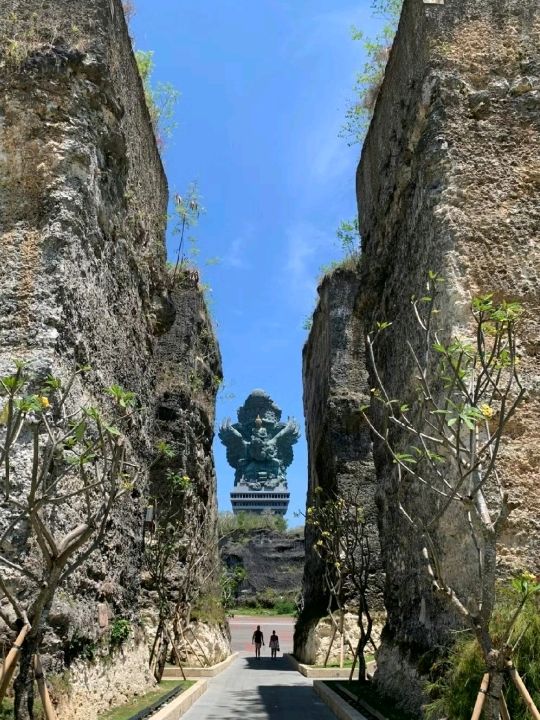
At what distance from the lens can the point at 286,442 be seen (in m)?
43.5

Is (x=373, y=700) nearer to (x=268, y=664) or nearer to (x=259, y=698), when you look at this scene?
(x=259, y=698)

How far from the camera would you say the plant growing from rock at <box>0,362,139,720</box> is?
3705mm

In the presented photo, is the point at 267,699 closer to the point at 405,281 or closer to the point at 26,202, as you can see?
the point at 405,281

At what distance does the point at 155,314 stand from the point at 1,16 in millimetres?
4190

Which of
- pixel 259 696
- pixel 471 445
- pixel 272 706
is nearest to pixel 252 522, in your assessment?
pixel 259 696

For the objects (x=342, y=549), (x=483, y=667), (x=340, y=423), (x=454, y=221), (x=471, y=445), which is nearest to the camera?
(x=471, y=445)

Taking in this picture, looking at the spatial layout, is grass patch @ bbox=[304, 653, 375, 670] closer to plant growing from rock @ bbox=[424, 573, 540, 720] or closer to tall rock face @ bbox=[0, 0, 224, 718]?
tall rock face @ bbox=[0, 0, 224, 718]

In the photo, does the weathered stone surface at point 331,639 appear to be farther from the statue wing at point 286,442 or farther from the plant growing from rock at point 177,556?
the statue wing at point 286,442

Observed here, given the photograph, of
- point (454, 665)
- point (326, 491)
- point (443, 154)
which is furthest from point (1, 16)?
point (326, 491)

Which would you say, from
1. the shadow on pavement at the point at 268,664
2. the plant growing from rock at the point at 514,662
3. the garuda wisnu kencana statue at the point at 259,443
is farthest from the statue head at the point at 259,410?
the plant growing from rock at the point at 514,662

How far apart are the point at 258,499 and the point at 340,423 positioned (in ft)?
89.8

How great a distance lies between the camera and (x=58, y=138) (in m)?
6.67

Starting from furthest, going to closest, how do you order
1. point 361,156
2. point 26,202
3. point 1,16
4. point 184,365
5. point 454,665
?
point 184,365 → point 361,156 → point 1,16 → point 26,202 → point 454,665

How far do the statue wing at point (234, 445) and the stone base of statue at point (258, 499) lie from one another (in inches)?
77.0
